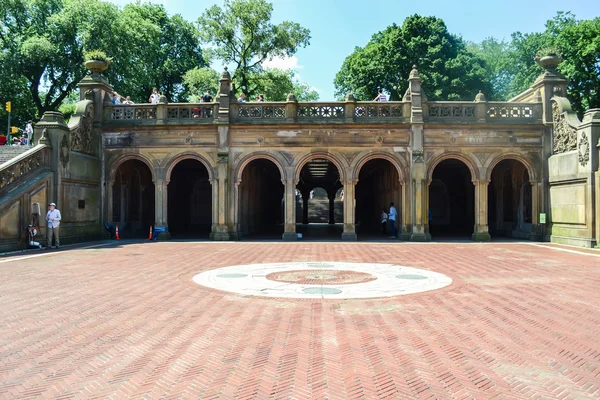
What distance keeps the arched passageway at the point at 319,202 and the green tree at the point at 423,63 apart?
34.1ft

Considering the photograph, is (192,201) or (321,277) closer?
(321,277)

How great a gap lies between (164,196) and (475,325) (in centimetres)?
1991

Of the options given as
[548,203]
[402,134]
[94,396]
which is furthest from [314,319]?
[548,203]

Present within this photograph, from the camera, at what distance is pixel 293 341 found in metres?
5.73

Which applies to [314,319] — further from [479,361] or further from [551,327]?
[551,327]

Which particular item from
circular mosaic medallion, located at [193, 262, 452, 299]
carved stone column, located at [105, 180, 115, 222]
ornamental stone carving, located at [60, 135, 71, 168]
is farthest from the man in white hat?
circular mosaic medallion, located at [193, 262, 452, 299]

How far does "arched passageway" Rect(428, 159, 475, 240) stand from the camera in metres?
30.5

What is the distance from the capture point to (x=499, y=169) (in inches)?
1041

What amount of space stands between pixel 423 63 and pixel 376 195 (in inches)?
596

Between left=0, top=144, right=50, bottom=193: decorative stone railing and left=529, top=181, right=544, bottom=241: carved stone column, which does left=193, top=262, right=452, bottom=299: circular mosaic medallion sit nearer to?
left=0, top=144, right=50, bottom=193: decorative stone railing

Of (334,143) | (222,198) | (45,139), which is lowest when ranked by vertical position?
(222,198)

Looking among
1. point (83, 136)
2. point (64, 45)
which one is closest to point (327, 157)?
point (83, 136)

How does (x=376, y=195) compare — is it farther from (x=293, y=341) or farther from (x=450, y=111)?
(x=293, y=341)

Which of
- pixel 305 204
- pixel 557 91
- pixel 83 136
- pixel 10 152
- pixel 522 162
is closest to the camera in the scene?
pixel 10 152
